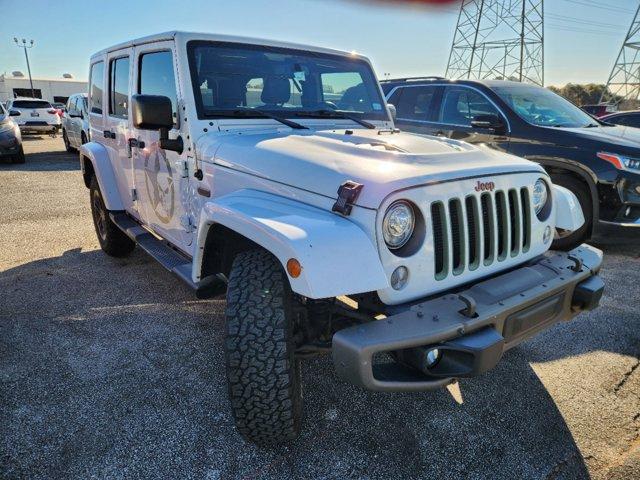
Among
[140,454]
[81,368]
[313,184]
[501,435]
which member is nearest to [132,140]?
[81,368]

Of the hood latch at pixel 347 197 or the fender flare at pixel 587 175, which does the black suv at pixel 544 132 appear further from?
the hood latch at pixel 347 197

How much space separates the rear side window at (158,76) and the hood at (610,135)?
4344mm

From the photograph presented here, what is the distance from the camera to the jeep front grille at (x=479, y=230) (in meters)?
2.12

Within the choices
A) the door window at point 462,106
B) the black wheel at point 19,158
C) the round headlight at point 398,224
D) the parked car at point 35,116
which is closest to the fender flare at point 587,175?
the door window at point 462,106

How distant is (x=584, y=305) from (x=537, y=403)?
2.09 feet

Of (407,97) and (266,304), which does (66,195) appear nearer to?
(407,97)

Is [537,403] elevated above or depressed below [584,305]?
below

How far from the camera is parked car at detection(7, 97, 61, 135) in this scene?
19.0m

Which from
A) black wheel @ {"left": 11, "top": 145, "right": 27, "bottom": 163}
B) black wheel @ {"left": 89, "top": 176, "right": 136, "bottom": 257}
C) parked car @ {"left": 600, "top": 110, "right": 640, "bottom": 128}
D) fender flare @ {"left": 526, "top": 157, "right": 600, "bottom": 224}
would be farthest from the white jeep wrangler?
black wheel @ {"left": 11, "top": 145, "right": 27, "bottom": 163}

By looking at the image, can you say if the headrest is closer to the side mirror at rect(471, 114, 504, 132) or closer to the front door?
the front door

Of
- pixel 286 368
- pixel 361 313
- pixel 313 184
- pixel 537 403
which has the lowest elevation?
pixel 537 403

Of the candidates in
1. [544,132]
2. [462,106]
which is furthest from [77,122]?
[544,132]

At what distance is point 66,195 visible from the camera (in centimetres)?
816

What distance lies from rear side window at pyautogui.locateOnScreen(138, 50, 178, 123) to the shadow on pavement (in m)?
1.59
